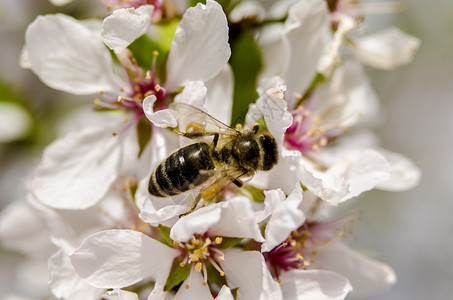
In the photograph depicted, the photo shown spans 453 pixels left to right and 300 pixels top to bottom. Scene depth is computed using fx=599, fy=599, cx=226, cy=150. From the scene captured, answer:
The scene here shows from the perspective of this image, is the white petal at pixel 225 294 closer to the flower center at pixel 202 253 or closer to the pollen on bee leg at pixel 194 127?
the flower center at pixel 202 253

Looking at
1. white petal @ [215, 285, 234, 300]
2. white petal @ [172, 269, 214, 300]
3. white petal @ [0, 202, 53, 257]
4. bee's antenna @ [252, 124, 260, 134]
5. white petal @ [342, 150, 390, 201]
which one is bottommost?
white petal @ [0, 202, 53, 257]

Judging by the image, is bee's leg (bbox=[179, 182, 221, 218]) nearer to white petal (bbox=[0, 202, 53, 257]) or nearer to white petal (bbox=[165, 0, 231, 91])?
white petal (bbox=[165, 0, 231, 91])

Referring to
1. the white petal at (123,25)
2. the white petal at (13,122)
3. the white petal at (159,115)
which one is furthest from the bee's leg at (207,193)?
the white petal at (13,122)

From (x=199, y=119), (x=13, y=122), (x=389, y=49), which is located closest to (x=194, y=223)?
(x=199, y=119)

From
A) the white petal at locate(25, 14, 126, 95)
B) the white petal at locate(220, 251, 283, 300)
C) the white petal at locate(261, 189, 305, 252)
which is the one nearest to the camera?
the white petal at locate(261, 189, 305, 252)

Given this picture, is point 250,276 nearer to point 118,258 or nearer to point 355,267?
point 118,258

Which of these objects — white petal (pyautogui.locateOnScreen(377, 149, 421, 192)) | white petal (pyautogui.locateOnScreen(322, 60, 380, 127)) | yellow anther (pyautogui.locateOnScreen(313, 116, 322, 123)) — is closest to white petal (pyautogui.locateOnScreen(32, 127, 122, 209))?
yellow anther (pyautogui.locateOnScreen(313, 116, 322, 123))

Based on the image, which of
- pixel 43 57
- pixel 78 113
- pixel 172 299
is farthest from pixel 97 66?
pixel 78 113
